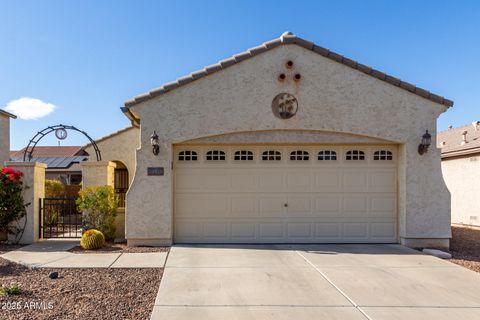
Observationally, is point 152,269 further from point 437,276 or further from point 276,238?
point 437,276

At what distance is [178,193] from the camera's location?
10.0m

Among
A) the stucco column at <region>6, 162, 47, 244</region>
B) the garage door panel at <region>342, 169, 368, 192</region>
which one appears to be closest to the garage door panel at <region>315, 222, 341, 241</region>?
the garage door panel at <region>342, 169, 368, 192</region>

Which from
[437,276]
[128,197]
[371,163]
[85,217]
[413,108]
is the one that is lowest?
[437,276]

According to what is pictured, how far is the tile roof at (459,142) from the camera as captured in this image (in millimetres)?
15205

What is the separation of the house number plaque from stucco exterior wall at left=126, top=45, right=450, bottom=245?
3.5 inches

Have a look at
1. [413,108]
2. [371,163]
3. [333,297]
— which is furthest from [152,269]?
[413,108]

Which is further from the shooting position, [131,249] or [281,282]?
[131,249]

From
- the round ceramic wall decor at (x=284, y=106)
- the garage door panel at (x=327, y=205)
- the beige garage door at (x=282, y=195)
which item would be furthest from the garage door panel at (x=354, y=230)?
the round ceramic wall decor at (x=284, y=106)

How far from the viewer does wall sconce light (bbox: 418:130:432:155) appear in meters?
9.63

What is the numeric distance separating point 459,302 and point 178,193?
23.0 ft

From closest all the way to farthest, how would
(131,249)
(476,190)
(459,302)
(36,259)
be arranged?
(459,302)
(36,259)
(131,249)
(476,190)

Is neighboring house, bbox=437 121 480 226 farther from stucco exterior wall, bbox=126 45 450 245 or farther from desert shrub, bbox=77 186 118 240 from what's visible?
desert shrub, bbox=77 186 118 240

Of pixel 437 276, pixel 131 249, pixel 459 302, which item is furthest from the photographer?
pixel 131 249

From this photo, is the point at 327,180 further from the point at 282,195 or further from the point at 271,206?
the point at 271,206
